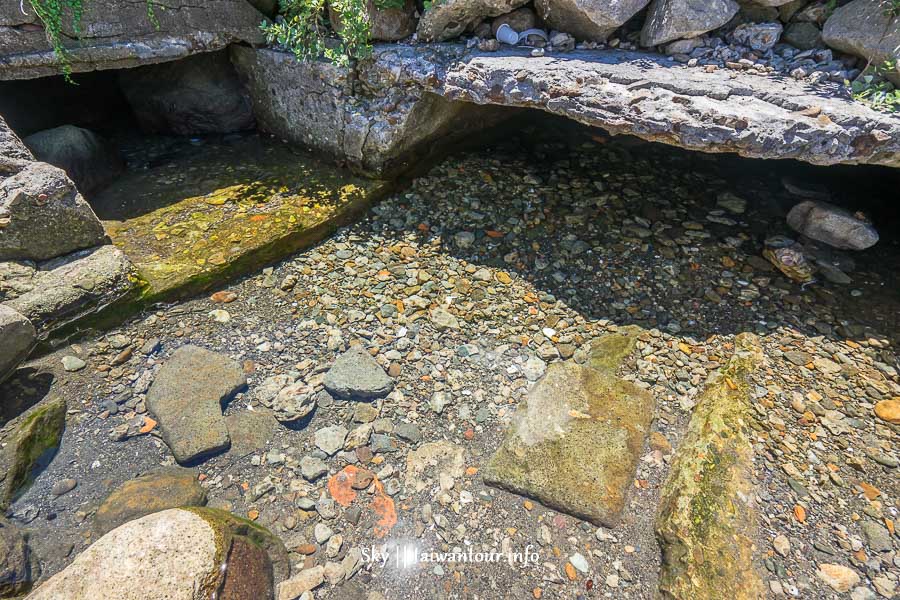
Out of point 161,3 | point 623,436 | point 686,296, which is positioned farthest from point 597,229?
point 161,3

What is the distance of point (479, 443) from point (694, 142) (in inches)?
102

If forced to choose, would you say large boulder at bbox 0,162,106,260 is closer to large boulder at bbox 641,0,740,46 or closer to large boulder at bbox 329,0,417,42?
large boulder at bbox 329,0,417,42

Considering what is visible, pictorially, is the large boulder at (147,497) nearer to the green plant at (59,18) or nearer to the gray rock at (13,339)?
the gray rock at (13,339)

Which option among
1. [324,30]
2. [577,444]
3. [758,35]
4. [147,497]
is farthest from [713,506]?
[324,30]

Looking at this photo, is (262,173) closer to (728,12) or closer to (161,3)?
(161,3)

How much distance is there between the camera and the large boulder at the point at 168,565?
226 centimetres

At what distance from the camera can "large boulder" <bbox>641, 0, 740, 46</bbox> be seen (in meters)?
3.89

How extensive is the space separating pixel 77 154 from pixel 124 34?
1274 millimetres

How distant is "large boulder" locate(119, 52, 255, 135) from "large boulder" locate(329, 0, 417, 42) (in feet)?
5.60

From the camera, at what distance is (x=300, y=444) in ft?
11.1

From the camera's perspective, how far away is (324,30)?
4930 mm

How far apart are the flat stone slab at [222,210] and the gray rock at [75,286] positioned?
18 cm

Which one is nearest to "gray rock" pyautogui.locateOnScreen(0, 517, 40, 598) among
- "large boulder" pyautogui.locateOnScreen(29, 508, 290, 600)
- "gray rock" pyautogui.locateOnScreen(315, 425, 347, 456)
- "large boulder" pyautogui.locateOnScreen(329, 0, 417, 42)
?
"large boulder" pyautogui.locateOnScreen(29, 508, 290, 600)

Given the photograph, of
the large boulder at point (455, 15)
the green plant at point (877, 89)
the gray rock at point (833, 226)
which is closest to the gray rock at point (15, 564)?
the large boulder at point (455, 15)
